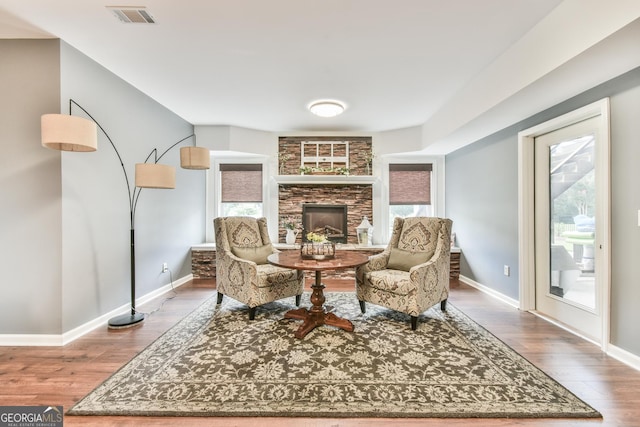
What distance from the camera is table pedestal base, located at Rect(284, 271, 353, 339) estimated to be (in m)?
2.55

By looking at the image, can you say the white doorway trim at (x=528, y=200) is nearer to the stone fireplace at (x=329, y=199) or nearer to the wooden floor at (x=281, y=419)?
the wooden floor at (x=281, y=419)

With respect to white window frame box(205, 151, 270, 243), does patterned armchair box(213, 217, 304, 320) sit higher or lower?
lower

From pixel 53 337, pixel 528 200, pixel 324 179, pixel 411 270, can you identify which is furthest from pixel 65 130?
pixel 528 200

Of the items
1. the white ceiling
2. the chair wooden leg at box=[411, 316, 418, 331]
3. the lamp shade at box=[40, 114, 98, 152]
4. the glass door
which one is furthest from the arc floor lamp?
the glass door

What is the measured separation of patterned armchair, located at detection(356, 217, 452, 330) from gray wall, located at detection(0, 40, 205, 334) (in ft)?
8.72

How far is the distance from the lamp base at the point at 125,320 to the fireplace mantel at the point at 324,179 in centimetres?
286

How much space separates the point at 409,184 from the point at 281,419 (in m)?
4.50

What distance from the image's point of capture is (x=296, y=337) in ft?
7.99

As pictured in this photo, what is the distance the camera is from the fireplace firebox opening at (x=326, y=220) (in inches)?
198

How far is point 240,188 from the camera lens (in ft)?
16.9

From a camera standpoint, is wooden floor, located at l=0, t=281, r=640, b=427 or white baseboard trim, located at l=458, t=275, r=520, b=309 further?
white baseboard trim, located at l=458, t=275, r=520, b=309

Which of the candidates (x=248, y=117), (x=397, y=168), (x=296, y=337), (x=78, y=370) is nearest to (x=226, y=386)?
(x=296, y=337)

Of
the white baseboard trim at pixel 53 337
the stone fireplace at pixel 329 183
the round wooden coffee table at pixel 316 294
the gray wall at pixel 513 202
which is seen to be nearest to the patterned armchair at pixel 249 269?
the round wooden coffee table at pixel 316 294

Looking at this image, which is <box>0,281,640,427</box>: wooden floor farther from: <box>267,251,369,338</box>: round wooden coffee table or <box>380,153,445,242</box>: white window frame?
<box>380,153,445,242</box>: white window frame
